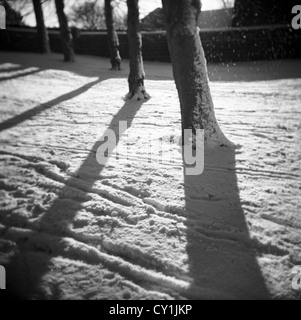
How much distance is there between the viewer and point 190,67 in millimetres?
3383

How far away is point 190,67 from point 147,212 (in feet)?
7.57

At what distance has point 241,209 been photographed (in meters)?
2.54

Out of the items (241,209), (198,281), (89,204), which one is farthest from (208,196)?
(89,204)

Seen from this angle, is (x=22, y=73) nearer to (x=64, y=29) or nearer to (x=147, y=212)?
(x=64, y=29)

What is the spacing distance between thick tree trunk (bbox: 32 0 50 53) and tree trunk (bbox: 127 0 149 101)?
437 inches

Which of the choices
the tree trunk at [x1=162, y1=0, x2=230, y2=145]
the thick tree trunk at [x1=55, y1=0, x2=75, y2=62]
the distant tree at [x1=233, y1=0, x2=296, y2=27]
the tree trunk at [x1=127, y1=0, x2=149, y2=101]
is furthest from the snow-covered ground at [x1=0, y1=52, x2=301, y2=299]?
the distant tree at [x1=233, y1=0, x2=296, y2=27]

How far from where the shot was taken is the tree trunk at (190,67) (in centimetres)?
321

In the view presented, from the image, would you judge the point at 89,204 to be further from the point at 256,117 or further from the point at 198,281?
the point at 256,117

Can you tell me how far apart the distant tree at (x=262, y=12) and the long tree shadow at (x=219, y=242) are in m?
15.1

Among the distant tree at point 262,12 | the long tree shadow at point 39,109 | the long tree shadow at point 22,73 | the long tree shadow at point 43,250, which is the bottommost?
the long tree shadow at point 43,250

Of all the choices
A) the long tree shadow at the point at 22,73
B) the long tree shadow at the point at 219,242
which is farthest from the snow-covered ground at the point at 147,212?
the long tree shadow at the point at 22,73

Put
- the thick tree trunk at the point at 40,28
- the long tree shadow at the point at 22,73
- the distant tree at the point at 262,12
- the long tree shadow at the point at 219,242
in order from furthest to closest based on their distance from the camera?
the thick tree trunk at the point at 40,28 < the distant tree at the point at 262,12 < the long tree shadow at the point at 22,73 < the long tree shadow at the point at 219,242

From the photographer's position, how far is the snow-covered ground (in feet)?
6.28

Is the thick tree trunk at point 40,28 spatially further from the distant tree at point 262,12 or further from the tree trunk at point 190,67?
the tree trunk at point 190,67
